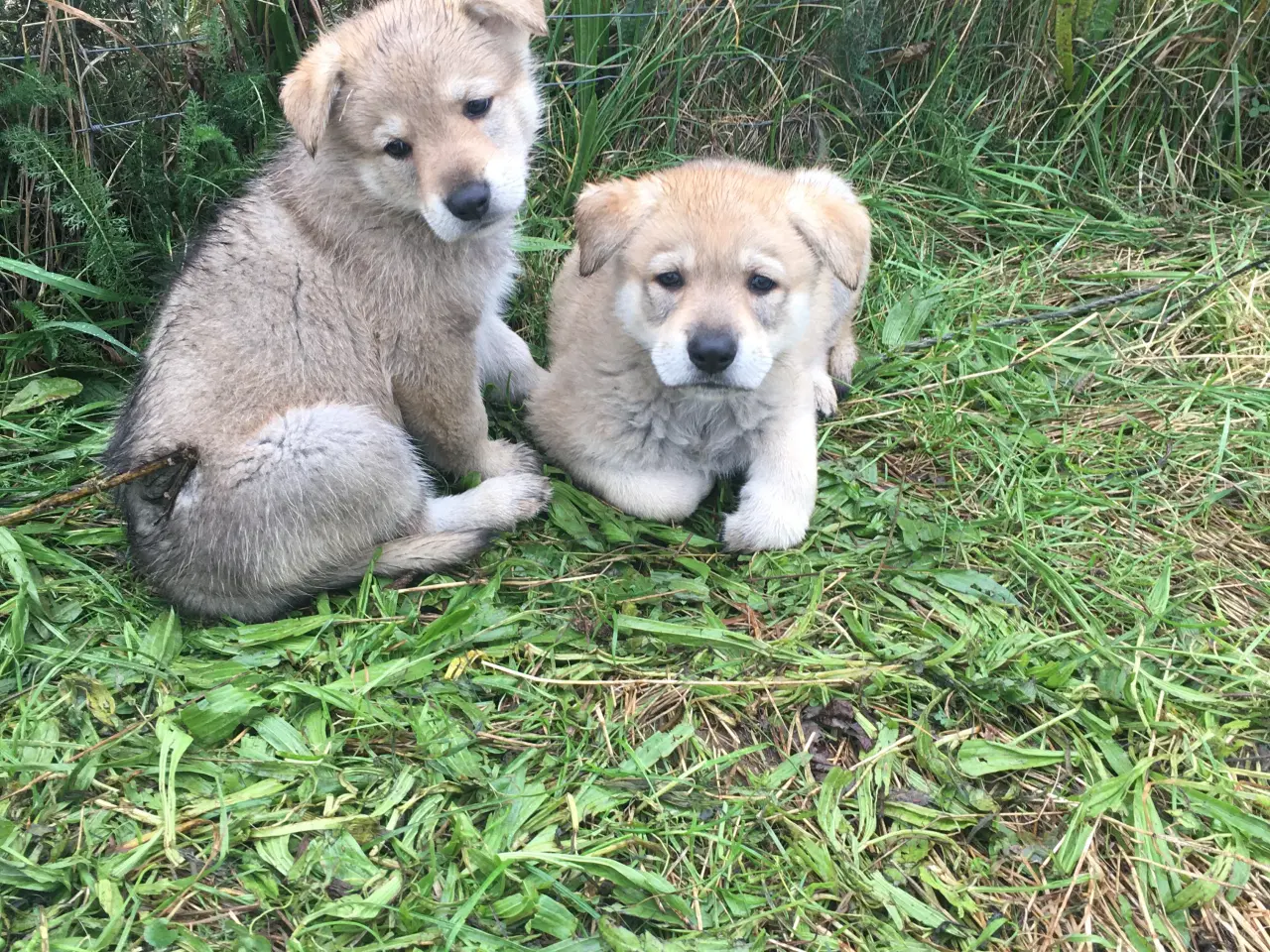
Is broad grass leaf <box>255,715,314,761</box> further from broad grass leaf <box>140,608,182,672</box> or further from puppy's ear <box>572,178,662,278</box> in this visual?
puppy's ear <box>572,178,662,278</box>

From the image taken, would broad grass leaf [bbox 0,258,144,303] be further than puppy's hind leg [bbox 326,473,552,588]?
Yes

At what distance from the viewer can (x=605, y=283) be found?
12.4ft

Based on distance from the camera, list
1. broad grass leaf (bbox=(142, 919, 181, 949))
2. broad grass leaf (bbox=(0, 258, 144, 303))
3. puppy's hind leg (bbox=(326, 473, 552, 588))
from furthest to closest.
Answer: broad grass leaf (bbox=(0, 258, 144, 303)), puppy's hind leg (bbox=(326, 473, 552, 588)), broad grass leaf (bbox=(142, 919, 181, 949))

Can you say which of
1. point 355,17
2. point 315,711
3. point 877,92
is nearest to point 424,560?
point 315,711

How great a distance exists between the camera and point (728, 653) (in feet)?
10.3

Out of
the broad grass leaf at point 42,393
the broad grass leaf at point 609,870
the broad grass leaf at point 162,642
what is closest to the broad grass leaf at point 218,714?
the broad grass leaf at point 162,642

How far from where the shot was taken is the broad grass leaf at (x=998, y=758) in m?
2.83

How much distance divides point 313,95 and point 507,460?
149 centimetres

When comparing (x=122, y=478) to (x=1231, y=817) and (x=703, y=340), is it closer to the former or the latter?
(x=703, y=340)

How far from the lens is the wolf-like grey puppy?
3160 millimetres

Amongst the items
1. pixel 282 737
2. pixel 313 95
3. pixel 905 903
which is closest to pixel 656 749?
pixel 905 903

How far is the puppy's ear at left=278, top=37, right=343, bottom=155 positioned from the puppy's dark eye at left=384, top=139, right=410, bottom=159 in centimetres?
21

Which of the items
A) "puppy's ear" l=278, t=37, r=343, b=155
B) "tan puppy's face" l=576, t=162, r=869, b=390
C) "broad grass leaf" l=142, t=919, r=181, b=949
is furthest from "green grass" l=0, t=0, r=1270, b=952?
"puppy's ear" l=278, t=37, r=343, b=155

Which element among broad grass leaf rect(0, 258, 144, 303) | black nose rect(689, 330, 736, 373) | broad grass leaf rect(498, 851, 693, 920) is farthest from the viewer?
broad grass leaf rect(0, 258, 144, 303)
